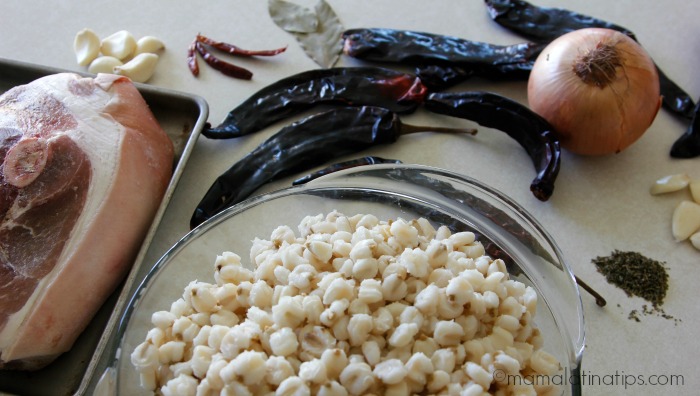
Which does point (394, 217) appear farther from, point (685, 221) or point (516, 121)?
point (685, 221)

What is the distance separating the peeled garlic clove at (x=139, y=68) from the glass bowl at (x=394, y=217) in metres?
0.81

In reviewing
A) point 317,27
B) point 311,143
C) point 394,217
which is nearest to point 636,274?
point 394,217

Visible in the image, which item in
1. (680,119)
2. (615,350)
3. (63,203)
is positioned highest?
(63,203)

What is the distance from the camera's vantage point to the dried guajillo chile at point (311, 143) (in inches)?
60.1

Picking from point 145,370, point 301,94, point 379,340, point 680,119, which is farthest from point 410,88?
point 145,370

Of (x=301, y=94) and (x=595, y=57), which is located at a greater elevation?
(x=595, y=57)

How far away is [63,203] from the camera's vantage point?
125 cm

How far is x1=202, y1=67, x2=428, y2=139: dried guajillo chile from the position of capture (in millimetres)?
1677

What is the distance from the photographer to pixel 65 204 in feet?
4.11

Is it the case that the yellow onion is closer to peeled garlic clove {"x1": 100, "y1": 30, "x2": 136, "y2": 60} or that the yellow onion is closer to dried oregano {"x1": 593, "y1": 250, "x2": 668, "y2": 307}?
dried oregano {"x1": 593, "y1": 250, "x2": 668, "y2": 307}

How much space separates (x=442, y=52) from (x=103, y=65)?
978 mm

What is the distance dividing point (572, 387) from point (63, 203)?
3.35ft

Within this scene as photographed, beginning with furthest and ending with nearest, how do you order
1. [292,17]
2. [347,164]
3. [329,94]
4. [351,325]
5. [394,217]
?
[292,17], [329,94], [347,164], [394,217], [351,325]

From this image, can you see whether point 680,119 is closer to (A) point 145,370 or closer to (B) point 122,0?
(A) point 145,370
